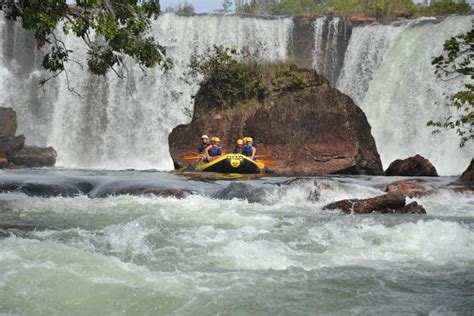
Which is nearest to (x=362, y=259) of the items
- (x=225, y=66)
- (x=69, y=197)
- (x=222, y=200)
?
(x=222, y=200)

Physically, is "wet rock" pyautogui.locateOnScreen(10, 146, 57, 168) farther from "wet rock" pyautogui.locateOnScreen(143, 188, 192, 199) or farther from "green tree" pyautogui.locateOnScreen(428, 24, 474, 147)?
"green tree" pyautogui.locateOnScreen(428, 24, 474, 147)

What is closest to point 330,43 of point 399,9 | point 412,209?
point 399,9

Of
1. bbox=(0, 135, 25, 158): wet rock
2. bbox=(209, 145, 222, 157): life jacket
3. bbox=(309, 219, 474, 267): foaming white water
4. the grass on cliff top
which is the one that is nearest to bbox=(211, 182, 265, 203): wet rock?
bbox=(309, 219, 474, 267): foaming white water

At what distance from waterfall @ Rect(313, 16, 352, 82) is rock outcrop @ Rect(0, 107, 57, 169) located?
13299 mm

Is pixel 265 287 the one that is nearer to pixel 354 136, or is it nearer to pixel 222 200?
pixel 222 200

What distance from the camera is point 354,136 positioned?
74.8 feet

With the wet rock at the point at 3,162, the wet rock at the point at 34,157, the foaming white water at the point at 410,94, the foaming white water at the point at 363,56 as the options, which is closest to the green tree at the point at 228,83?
the foaming white water at the point at 410,94

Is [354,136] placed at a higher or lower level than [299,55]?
lower

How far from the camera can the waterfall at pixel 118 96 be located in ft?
104

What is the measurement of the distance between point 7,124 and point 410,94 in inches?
636

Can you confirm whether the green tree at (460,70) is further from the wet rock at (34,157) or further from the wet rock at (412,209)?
the wet rock at (34,157)

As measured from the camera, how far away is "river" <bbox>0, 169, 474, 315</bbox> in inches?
242

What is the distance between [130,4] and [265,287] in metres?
4.66

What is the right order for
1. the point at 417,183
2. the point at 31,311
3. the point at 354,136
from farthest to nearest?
the point at 354,136, the point at 417,183, the point at 31,311
